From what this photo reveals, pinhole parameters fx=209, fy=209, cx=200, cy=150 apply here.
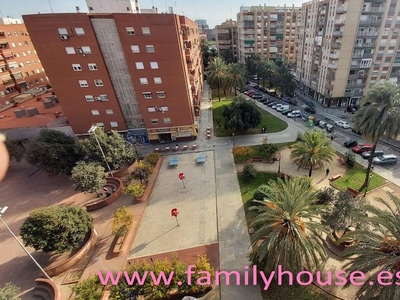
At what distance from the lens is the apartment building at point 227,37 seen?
9638 centimetres

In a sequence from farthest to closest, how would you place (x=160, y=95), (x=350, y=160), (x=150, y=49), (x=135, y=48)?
(x=160, y=95) < (x=150, y=49) < (x=135, y=48) < (x=350, y=160)

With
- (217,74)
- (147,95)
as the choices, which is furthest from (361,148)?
(217,74)

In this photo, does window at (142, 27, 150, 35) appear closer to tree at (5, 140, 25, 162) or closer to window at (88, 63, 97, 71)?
window at (88, 63, 97, 71)

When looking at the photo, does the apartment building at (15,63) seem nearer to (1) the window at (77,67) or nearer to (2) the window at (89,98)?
(2) the window at (89,98)

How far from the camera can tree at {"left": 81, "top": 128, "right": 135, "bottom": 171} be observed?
27938 millimetres

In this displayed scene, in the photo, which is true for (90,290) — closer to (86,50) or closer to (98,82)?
(98,82)

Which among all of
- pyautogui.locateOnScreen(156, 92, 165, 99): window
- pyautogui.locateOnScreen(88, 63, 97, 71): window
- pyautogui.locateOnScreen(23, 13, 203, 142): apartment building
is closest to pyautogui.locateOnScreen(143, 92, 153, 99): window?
pyautogui.locateOnScreen(23, 13, 203, 142): apartment building

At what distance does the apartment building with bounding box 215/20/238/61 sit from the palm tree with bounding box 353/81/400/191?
3386 inches

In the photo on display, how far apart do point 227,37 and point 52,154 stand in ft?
315

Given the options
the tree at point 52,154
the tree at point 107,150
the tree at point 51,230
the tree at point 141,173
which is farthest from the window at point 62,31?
the tree at point 51,230

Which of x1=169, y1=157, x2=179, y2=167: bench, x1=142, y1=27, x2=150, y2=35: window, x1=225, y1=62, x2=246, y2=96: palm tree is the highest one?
x1=142, y1=27, x2=150, y2=35: window

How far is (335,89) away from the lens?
50156mm

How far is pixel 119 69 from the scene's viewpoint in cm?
3253

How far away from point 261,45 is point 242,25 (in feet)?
34.9
